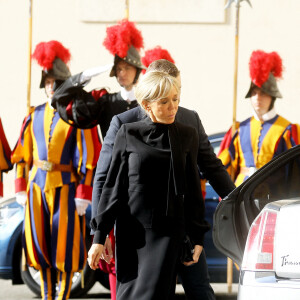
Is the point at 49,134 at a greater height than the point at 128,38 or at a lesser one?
lesser

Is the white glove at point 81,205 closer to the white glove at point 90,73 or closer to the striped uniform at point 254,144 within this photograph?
the white glove at point 90,73

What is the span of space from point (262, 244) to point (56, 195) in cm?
333

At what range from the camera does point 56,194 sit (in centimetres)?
776

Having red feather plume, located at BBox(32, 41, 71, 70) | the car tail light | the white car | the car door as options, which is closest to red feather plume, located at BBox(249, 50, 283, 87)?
red feather plume, located at BBox(32, 41, 71, 70)

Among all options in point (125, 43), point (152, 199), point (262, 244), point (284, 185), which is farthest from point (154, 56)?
point (262, 244)

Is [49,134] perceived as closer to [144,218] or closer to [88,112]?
[88,112]

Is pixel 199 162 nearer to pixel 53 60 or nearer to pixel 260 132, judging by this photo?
pixel 53 60

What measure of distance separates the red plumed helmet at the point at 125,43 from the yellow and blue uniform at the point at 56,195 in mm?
749

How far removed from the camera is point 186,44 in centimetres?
1455

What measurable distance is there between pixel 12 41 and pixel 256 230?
10603mm

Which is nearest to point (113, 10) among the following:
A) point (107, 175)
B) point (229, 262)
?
point (229, 262)

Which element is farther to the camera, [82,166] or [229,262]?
[229,262]

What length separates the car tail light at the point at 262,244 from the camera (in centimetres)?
458

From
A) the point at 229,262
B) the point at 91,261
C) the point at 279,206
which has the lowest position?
the point at 229,262
